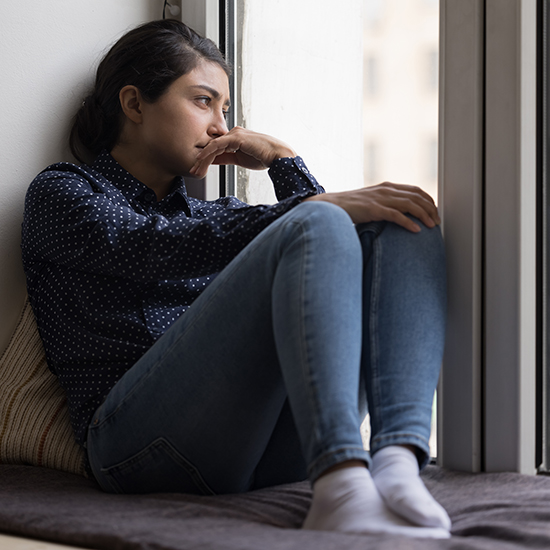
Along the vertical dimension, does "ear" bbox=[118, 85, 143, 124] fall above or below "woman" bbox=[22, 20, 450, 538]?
above

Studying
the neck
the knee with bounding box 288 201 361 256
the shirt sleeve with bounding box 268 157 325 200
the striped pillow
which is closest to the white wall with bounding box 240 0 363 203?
the shirt sleeve with bounding box 268 157 325 200

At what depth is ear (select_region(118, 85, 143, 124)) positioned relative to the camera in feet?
4.35

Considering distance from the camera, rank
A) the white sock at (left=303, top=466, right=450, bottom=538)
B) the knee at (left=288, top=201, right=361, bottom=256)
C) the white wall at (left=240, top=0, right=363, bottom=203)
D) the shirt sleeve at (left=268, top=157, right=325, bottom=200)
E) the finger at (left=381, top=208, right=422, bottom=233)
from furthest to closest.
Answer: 1. the white wall at (left=240, top=0, right=363, bottom=203)
2. the shirt sleeve at (left=268, top=157, right=325, bottom=200)
3. the finger at (left=381, top=208, right=422, bottom=233)
4. the knee at (left=288, top=201, right=361, bottom=256)
5. the white sock at (left=303, top=466, right=450, bottom=538)

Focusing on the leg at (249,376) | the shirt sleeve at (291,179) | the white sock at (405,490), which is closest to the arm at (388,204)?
the leg at (249,376)

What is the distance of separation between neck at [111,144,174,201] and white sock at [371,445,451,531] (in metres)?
0.79

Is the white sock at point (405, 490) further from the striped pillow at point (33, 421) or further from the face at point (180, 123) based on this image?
the face at point (180, 123)

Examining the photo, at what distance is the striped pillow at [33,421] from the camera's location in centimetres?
114

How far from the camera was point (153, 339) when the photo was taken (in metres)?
1.07

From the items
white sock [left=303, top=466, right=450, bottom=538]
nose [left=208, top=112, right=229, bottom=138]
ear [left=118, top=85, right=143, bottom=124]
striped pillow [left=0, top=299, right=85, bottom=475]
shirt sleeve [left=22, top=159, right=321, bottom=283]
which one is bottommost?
striped pillow [left=0, top=299, right=85, bottom=475]

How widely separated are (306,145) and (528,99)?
62 centimetres

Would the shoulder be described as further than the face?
No

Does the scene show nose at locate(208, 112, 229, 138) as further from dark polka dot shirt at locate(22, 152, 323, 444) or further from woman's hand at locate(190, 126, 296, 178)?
dark polka dot shirt at locate(22, 152, 323, 444)

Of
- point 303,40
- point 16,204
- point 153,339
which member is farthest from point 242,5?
point 153,339

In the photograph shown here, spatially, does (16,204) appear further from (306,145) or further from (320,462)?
(320,462)
